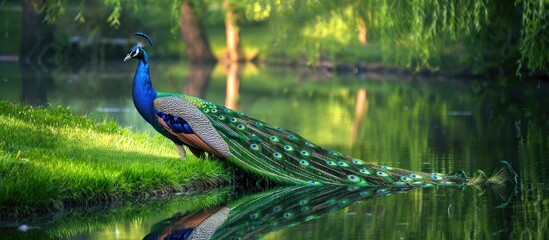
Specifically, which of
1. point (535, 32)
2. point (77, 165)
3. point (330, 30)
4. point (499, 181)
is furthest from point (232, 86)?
point (77, 165)

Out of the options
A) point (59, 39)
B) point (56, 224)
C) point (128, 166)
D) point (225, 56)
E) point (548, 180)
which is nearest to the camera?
point (56, 224)

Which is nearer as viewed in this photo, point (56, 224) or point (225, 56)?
point (56, 224)

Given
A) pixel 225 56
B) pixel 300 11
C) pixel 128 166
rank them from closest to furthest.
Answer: pixel 128 166 → pixel 300 11 → pixel 225 56

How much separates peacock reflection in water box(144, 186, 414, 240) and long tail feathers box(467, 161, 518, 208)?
2.84ft

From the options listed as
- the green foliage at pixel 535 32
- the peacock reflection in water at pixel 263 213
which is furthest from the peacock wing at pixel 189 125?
the green foliage at pixel 535 32

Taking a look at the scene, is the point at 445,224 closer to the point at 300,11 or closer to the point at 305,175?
the point at 305,175

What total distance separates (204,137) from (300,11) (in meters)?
27.8

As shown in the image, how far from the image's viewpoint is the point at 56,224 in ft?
31.0

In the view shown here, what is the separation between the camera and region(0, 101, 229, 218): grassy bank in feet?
32.7

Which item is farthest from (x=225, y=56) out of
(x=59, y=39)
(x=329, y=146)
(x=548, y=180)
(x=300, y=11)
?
(x=548, y=180)

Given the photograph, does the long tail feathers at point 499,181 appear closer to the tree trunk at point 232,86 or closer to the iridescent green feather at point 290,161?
the iridescent green feather at point 290,161

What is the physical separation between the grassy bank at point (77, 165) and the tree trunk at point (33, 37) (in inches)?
1169

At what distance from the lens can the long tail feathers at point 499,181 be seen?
11.7 m

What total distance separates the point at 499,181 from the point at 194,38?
41.2 meters
